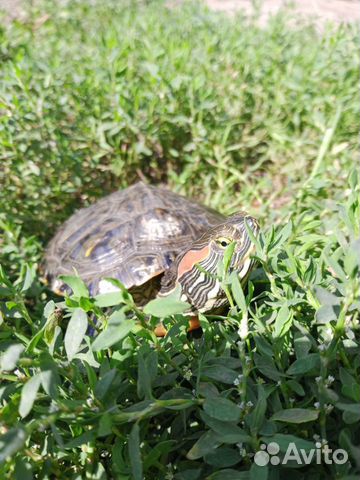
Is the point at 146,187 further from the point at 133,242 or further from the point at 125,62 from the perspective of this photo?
the point at 125,62

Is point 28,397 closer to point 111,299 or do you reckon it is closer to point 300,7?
point 111,299

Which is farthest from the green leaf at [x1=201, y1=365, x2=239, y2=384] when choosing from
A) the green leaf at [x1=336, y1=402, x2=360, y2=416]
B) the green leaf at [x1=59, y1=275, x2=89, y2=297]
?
the green leaf at [x1=59, y1=275, x2=89, y2=297]

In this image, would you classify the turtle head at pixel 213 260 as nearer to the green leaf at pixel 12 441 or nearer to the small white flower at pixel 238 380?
the small white flower at pixel 238 380

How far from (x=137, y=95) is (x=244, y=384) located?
2.04 metres

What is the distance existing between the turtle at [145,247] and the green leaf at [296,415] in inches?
25.5

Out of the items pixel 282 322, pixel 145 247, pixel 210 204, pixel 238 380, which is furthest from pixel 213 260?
pixel 210 204

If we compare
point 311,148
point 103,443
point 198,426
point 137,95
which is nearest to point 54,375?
point 103,443

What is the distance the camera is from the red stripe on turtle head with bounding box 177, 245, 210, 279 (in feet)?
5.39

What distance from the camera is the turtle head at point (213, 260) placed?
1.49m

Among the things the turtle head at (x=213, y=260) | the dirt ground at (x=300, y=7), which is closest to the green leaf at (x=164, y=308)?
the turtle head at (x=213, y=260)

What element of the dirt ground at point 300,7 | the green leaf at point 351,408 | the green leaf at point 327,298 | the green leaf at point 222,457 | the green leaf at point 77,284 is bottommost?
the green leaf at point 222,457

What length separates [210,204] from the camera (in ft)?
9.41

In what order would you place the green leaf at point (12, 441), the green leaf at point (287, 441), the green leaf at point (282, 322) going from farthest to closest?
the green leaf at point (282, 322), the green leaf at point (287, 441), the green leaf at point (12, 441)

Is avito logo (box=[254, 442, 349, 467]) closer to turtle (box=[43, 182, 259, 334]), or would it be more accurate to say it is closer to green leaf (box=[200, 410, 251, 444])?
green leaf (box=[200, 410, 251, 444])
